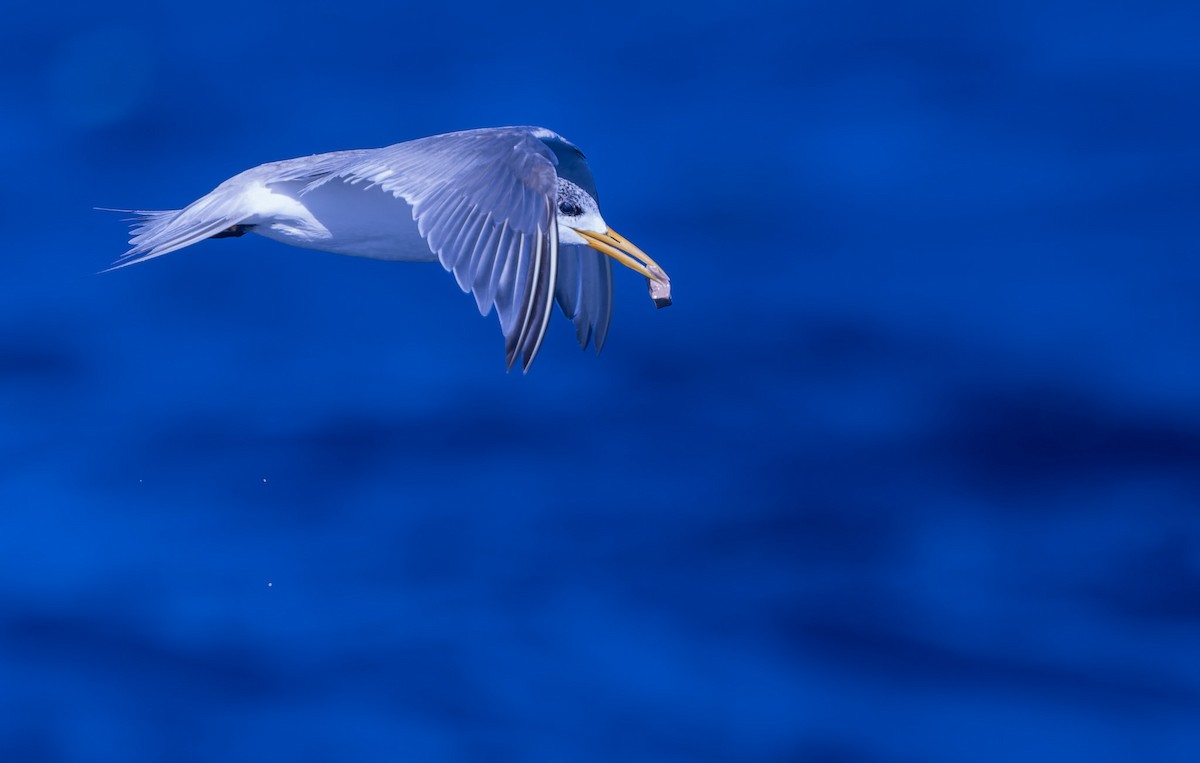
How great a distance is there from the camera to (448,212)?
584 centimetres

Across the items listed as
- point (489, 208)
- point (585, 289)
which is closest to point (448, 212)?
point (489, 208)


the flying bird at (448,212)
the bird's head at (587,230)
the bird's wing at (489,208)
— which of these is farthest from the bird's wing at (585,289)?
the bird's wing at (489,208)

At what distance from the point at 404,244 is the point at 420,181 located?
1.14 ft

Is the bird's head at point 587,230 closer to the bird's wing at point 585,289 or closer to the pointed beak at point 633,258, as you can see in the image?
the pointed beak at point 633,258

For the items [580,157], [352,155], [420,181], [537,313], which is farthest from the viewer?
[580,157]

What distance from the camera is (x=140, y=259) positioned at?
6.12 meters

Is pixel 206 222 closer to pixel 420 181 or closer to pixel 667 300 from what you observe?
pixel 420 181

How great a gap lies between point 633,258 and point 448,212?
2.65 feet

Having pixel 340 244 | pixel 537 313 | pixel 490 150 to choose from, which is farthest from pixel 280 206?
pixel 537 313

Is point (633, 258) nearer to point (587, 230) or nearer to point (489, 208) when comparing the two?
point (587, 230)

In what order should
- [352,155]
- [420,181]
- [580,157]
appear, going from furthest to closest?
[580,157]
[352,155]
[420,181]

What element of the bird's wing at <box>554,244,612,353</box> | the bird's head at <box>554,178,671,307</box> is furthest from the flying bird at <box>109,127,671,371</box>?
the bird's wing at <box>554,244,612,353</box>

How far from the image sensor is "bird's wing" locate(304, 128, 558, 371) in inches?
214

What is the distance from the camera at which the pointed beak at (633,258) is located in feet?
20.3
